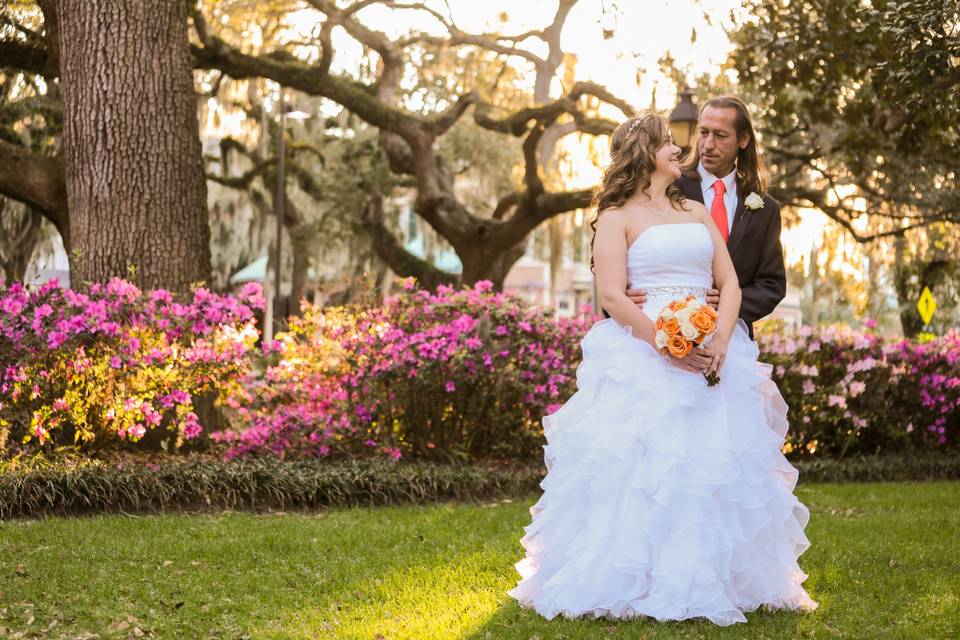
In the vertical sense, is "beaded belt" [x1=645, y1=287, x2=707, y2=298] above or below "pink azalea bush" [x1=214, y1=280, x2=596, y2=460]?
above

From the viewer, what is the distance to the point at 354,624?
15.9 ft

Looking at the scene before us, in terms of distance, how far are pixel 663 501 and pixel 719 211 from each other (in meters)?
1.49

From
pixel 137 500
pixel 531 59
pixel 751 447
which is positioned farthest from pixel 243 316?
pixel 531 59

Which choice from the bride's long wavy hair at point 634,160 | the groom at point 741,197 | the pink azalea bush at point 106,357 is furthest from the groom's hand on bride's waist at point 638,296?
the pink azalea bush at point 106,357

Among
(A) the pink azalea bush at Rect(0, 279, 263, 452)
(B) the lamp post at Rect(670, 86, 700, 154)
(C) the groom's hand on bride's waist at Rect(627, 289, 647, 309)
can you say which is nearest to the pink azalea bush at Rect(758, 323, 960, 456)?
(B) the lamp post at Rect(670, 86, 700, 154)

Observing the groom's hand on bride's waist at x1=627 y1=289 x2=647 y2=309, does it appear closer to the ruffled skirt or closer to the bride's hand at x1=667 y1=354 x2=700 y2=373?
the ruffled skirt

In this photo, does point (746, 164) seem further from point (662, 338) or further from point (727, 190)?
point (662, 338)

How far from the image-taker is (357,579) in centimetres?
578

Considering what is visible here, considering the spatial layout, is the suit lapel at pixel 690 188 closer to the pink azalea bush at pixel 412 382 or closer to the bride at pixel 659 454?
the bride at pixel 659 454

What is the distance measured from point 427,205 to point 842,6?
28.7ft

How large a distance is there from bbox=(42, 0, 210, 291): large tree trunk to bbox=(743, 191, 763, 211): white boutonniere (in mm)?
6055

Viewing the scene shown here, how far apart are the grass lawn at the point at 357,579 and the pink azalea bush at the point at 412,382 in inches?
56.1

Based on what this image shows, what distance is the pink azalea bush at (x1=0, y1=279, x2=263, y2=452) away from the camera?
8266mm

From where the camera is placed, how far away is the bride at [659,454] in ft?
15.3
